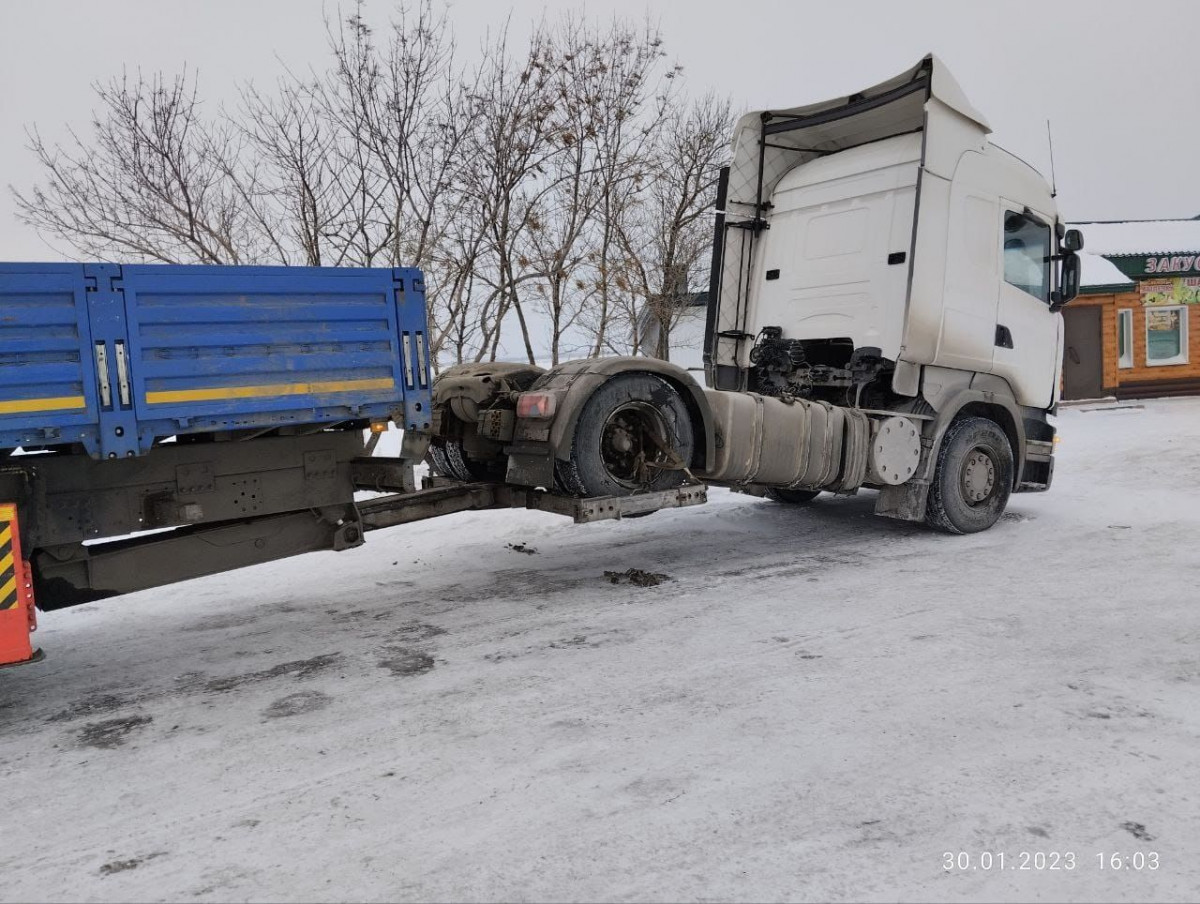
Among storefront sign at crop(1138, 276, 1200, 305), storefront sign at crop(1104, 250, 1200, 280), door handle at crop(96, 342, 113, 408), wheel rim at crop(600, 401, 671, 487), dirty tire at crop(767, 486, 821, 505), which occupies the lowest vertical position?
dirty tire at crop(767, 486, 821, 505)

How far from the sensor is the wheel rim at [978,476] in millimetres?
7758

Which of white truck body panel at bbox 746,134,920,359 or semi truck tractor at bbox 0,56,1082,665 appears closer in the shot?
semi truck tractor at bbox 0,56,1082,665

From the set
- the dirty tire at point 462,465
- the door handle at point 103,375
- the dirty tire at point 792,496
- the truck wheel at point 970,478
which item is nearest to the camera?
the door handle at point 103,375

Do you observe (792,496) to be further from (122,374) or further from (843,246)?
(122,374)

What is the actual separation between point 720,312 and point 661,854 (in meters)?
6.37

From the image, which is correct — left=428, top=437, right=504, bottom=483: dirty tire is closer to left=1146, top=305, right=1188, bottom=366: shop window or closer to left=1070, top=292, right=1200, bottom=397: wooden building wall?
left=1070, top=292, right=1200, bottom=397: wooden building wall

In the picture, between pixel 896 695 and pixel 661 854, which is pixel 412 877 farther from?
pixel 896 695

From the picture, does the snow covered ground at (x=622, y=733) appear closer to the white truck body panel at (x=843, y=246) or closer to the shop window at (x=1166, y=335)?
the white truck body panel at (x=843, y=246)

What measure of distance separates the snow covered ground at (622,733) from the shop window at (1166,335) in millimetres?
19985

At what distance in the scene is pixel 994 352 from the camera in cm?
781

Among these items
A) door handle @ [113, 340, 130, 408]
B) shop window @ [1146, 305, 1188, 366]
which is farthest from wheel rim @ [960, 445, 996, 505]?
shop window @ [1146, 305, 1188, 366]

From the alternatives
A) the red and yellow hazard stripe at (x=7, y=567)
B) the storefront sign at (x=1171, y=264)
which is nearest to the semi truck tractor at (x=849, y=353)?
the red and yellow hazard stripe at (x=7, y=567)

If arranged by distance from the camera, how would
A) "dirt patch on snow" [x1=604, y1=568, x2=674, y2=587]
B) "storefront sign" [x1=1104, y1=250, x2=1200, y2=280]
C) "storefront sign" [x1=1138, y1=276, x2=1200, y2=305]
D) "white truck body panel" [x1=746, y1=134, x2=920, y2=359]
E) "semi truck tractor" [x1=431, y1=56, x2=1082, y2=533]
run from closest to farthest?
1. "semi truck tractor" [x1=431, y1=56, x2=1082, y2=533]
2. "dirt patch on snow" [x1=604, y1=568, x2=674, y2=587]
3. "white truck body panel" [x1=746, y1=134, x2=920, y2=359]
4. "storefront sign" [x1=1104, y1=250, x2=1200, y2=280]
5. "storefront sign" [x1=1138, y1=276, x2=1200, y2=305]

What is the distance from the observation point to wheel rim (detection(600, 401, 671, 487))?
6.09 m
